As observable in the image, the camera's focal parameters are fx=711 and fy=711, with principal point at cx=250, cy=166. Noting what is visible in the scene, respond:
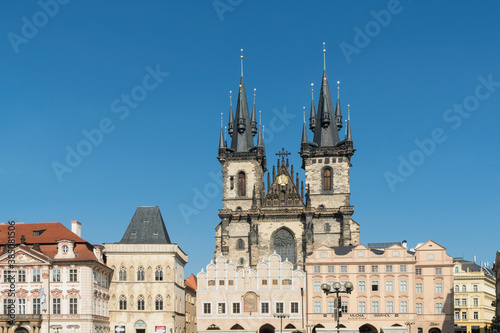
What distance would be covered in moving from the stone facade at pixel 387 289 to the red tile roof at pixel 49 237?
2641 cm

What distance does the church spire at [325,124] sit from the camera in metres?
111

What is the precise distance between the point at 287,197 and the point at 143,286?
32.8 metres

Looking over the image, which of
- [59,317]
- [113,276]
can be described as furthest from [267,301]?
[59,317]

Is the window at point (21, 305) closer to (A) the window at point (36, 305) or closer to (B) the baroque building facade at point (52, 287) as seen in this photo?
(B) the baroque building facade at point (52, 287)

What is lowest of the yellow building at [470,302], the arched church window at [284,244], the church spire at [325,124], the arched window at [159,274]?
the yellow building at [470,302]

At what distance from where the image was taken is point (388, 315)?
83062 mm

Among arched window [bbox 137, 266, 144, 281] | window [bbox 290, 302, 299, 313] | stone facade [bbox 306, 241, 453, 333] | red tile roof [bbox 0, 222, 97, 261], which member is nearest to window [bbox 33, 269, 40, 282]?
red tile roof [bbox 0, 222, 97, 261]

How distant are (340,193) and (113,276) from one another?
1561 inches

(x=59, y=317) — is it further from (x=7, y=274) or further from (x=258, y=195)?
(x=258, y=195)

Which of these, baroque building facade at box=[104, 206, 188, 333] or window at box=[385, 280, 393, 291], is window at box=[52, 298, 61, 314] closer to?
baroque building facade at box=[104, 206, 188, 333]

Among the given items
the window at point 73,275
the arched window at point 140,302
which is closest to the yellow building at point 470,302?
the arched window at point 140,302

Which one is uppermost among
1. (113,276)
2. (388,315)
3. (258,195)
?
(258,195)

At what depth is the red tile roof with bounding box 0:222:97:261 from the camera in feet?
251

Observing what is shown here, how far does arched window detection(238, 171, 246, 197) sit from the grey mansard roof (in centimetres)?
2524
